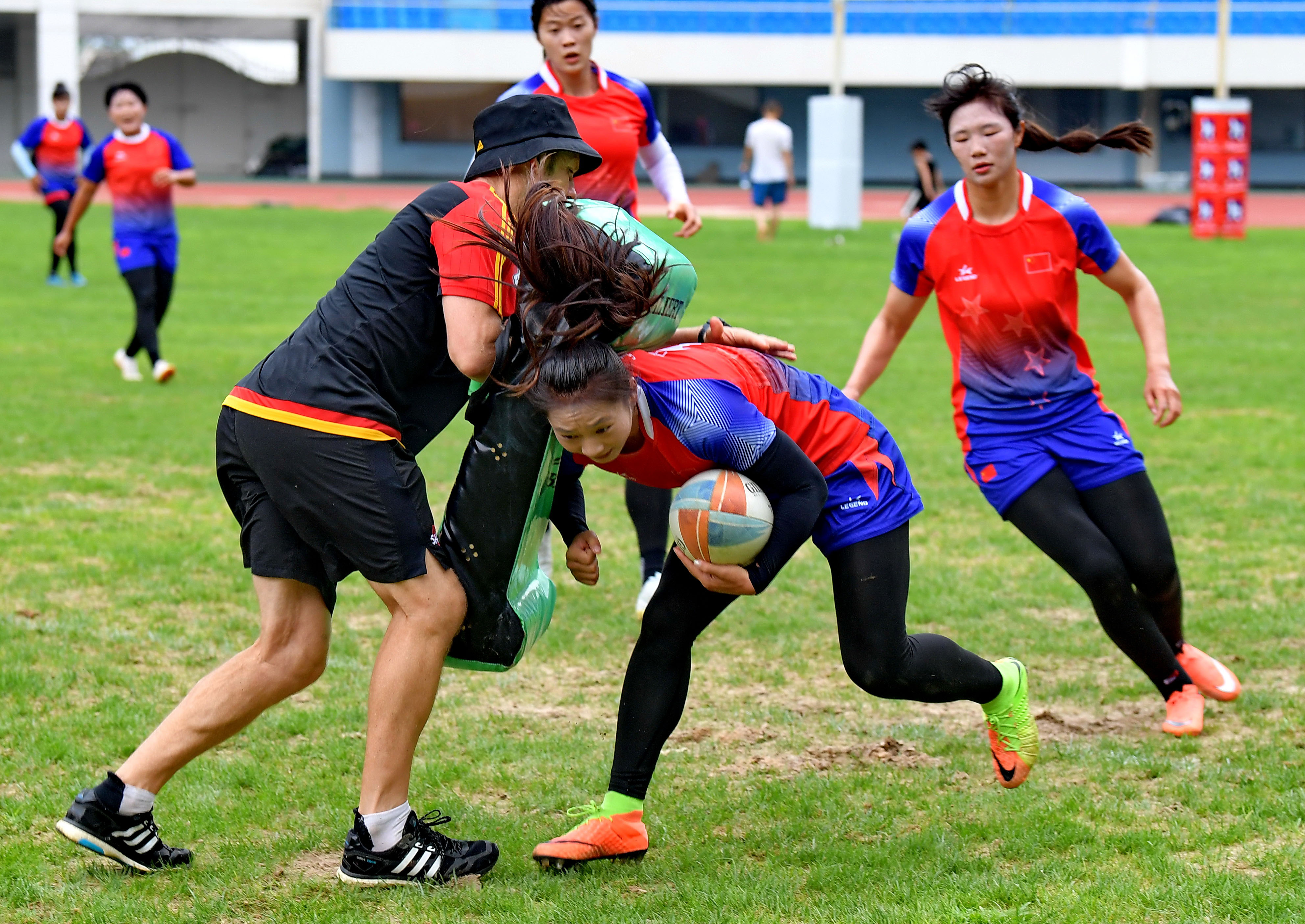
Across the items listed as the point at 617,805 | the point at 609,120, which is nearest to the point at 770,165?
the point at 609,120

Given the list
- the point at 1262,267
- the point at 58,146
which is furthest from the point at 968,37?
the point at 58,146

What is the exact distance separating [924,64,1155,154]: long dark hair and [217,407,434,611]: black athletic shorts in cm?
239

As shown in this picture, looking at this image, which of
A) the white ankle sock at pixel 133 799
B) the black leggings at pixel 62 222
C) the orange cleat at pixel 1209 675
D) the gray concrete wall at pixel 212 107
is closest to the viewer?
the white ankle sock at pixel 133 799

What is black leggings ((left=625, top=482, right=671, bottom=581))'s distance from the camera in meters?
6.46

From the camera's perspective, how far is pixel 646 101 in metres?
6.79

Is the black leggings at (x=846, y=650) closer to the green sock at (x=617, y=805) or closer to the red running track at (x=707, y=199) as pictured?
the green sock at (x=617, y=805)

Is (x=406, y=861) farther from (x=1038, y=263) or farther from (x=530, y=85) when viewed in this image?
(x=530, y=85)

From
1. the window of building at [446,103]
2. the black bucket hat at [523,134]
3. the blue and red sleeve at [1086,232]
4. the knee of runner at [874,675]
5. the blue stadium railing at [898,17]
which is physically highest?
the blue stadium railing at [898,17]

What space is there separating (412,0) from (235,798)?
157 feet

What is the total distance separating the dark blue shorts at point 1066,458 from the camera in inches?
195

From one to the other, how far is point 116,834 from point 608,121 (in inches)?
153

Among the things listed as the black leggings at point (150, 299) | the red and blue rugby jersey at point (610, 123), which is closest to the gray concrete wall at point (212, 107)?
the black leggings at point (150, 299)

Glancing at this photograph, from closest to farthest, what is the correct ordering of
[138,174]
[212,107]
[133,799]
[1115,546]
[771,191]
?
1. [133,799]
2. [1115,546]
3. [138,174]
4. [771,191]
5. [212,107]

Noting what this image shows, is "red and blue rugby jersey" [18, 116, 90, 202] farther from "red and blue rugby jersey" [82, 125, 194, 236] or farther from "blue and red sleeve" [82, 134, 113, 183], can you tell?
"blue and red sleeve" [82, 134, 113, 183]
